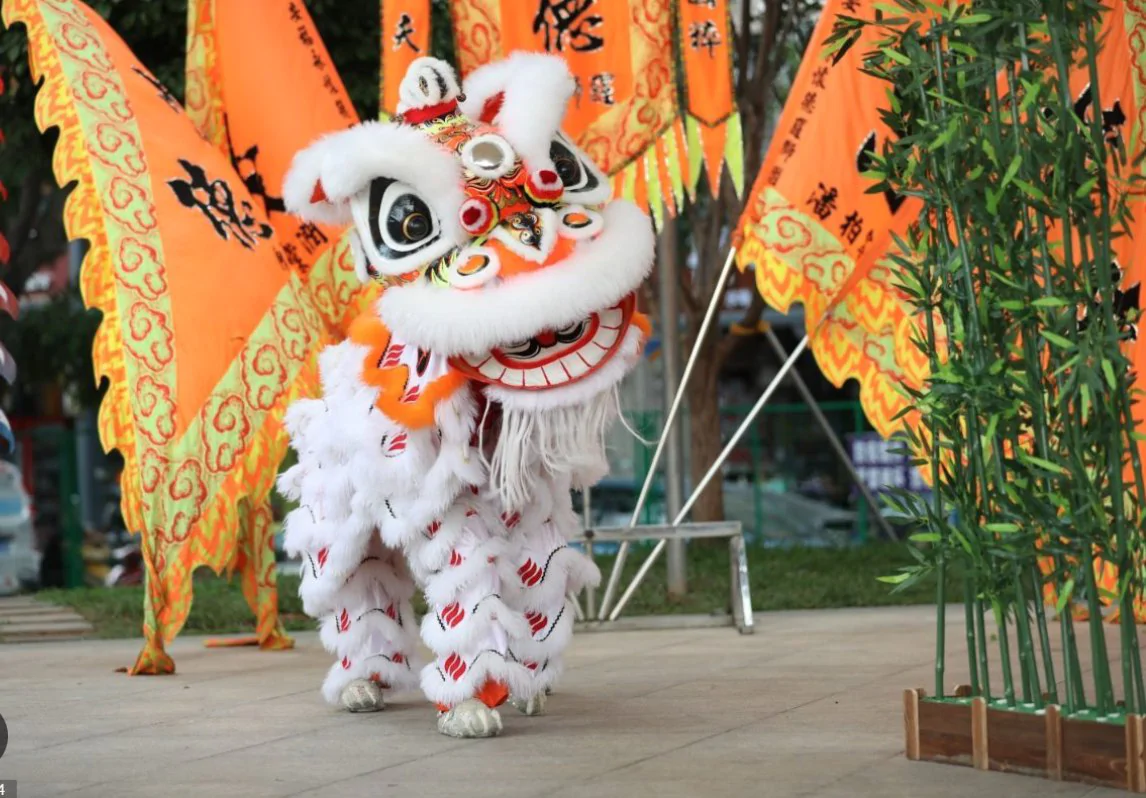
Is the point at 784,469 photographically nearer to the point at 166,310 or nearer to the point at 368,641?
the point at 166,310

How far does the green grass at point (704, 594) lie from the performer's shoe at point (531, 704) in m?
3.02

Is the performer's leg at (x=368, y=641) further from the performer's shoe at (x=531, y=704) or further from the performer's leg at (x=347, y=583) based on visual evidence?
the performer's shoe at (x=531, y=704)

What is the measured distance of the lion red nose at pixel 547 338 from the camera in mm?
3986

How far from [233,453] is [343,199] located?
167cm

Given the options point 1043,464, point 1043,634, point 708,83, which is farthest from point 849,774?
point 708,83

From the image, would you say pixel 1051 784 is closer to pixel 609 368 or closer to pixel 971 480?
pixel 971 480

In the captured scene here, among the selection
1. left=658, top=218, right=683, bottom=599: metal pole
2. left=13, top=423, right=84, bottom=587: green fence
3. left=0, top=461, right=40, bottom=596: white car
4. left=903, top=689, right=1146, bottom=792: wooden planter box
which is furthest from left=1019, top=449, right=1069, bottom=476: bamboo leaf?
left=13, top=423, right=84, bottom=587: green fence

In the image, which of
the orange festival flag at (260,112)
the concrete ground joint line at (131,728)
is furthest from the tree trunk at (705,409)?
the concrete ground joint line at (131,728)

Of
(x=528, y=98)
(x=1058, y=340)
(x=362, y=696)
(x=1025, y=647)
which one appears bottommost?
(x=362, y=696)

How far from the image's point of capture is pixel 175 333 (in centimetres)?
556

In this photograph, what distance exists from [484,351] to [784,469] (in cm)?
1072

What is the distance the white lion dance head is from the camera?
155 inches

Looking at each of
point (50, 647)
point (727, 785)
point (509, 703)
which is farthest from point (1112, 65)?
point (50, 647)

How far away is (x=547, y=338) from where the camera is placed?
13.1ft
